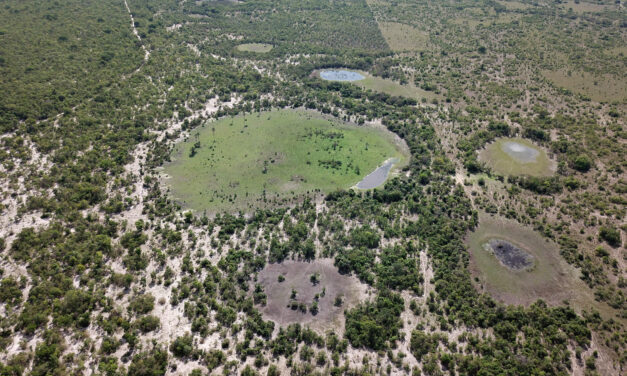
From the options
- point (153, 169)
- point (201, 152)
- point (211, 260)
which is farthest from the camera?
point (201, 152)

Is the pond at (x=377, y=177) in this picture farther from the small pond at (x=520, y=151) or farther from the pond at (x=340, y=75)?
the pond at (x=340, y=75)

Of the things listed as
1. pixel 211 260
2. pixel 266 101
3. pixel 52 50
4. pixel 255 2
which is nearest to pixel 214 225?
pixel 211 260

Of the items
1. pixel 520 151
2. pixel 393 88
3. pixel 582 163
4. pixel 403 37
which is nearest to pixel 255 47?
pixel 393 88

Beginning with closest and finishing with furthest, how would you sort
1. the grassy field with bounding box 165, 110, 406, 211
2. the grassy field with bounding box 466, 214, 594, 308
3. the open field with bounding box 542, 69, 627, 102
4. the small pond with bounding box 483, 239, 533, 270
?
the grassy field with bounding box 466, 214, 594, 308, the small pond with bounding box 483, 239, 533, 270, the grassy field with bounding box 165, 110, 406, 211, the open field with bounding box 542, 69, 627, 102

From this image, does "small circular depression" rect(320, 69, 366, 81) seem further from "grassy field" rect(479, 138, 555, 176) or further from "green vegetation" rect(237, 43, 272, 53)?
"grassy field" rect(479, 138, 555, 176)

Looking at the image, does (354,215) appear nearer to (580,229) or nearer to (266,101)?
(580,229)

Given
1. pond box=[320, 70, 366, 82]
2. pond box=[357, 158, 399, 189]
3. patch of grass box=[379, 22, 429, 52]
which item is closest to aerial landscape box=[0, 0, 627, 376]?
pond box=[357, 158, 399, 189]

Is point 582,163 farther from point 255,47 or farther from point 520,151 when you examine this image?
point 255,47
